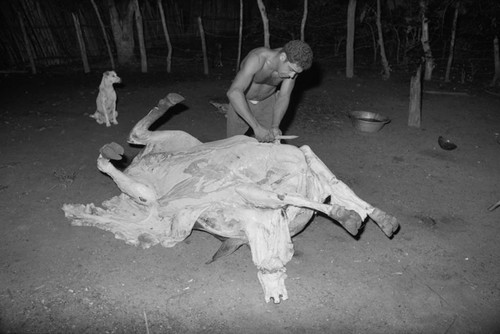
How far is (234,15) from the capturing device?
12.6m

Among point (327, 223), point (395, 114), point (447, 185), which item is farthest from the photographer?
point (395, 114)

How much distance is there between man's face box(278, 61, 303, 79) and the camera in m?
3.00

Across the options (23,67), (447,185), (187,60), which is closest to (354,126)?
(447,185)

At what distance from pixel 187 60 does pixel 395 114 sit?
6.15m

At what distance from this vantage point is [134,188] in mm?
2898

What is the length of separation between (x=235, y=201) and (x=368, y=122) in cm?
337

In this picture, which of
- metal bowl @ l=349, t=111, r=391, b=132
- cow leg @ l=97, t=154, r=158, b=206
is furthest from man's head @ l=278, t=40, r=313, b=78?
metal bowl @ l=349, t=111, r=391, b=132

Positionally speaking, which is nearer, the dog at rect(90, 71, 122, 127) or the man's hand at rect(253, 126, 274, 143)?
the man's hand at rect(253, 126, 274, 143)

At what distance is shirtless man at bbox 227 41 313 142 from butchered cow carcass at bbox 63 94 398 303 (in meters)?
0.39

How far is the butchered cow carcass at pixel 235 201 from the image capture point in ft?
8.26

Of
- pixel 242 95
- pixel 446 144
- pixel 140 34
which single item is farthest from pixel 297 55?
pixel 140 34

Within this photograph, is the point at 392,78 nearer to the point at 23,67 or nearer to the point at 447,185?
the point at 447,185

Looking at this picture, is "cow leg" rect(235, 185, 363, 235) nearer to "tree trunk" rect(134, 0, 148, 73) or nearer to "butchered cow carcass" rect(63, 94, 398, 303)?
"butchered cow carcass" rect(63, 94, 398, 303)

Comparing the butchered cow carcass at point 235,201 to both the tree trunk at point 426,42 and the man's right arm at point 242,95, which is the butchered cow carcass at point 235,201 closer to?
the man's right arm at point 242,95
